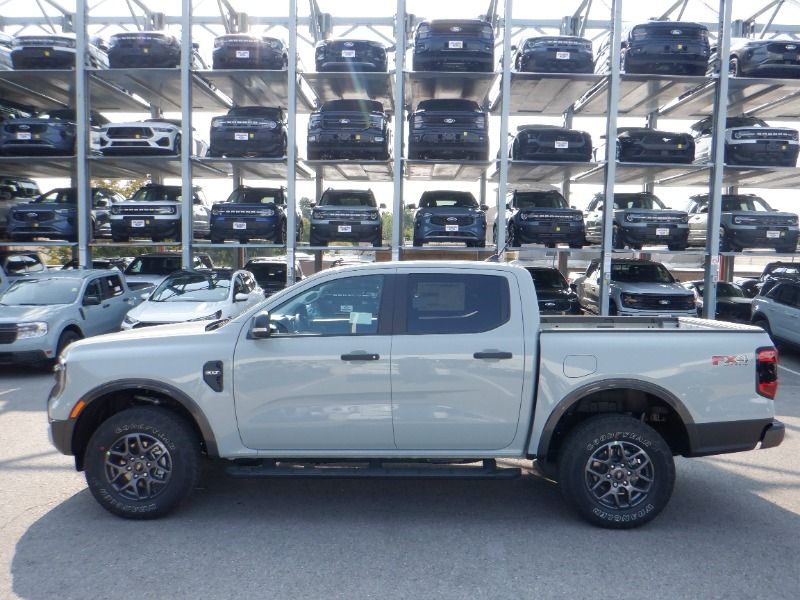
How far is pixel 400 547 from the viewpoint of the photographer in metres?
4.36

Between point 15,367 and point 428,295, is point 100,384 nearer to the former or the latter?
point 428,295

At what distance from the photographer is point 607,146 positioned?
1516cm

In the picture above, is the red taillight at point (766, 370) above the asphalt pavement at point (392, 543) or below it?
above

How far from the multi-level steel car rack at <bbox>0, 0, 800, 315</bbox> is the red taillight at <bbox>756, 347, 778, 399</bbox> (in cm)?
969

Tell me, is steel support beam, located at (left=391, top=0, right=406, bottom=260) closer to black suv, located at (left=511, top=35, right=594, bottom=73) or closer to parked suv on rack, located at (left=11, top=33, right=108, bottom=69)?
black suv, located at (left=511, top=35, right=594, bottom=73)

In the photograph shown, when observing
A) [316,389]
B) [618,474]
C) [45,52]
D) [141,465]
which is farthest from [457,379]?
[45,52]

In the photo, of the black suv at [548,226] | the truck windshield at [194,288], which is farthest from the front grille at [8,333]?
the black suv at [548,226]

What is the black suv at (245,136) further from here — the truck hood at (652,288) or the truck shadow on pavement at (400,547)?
the truck shadow on pavement at (400,547)

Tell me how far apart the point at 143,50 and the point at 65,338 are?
7.90 m

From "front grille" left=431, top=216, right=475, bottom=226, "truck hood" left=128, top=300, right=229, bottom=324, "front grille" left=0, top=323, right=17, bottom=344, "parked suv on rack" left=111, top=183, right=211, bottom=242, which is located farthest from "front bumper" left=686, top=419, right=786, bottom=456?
"parked suv on rack" left=111, top=183, right=211, bottom=242

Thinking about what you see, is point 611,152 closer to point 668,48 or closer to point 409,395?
point 668,48

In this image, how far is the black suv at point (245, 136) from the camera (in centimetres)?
1465

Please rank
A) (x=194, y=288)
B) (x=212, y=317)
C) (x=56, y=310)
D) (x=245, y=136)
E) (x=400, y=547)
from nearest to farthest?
(x=400, y=547) < (x=56, y=310) < (x=212, y=317) < (x=194, y=288) < (x=245, y=136)

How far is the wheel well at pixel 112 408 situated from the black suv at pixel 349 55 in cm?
1185
